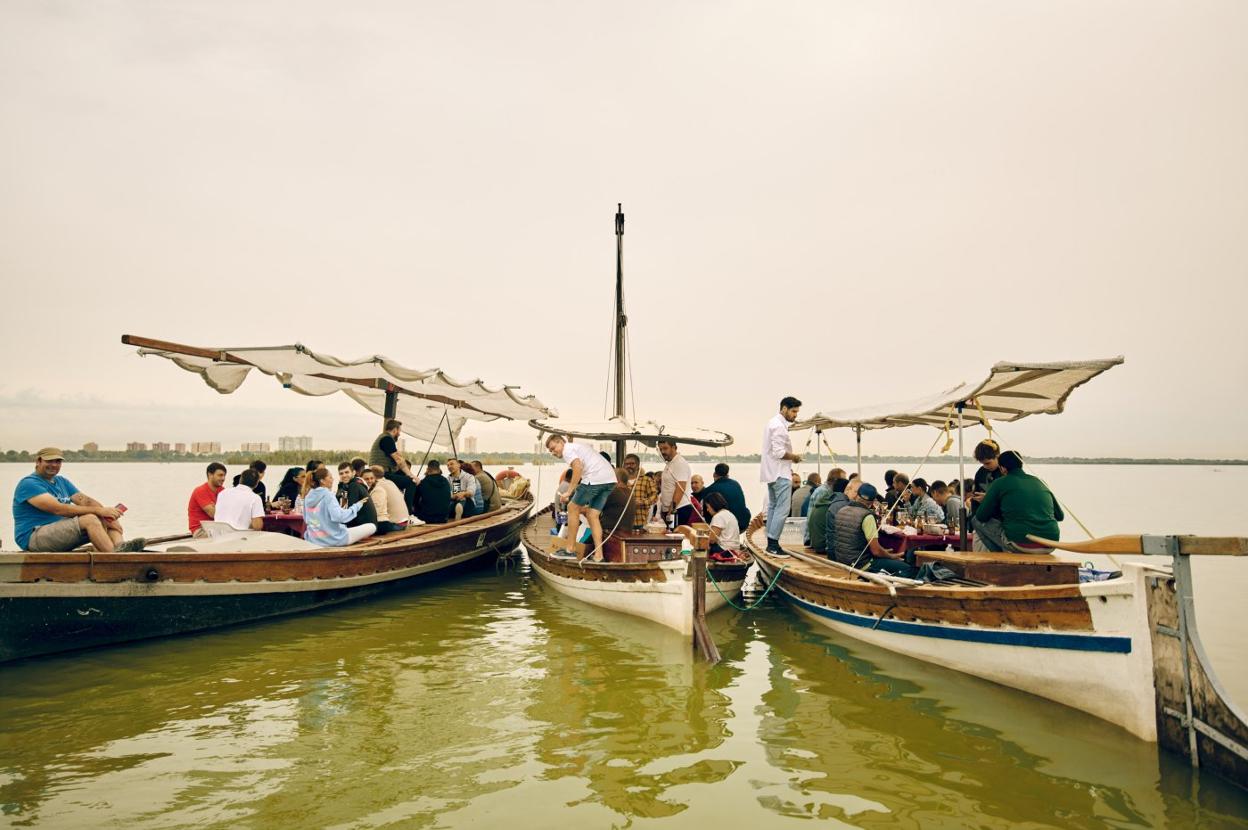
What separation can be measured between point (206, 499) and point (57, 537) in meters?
3.23

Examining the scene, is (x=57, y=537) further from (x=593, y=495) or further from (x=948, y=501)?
(x=948, y=501)

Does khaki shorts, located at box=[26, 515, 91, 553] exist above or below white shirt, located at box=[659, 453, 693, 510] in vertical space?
below

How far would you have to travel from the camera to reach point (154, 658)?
7.27m

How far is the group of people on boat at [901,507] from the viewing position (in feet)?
23.1

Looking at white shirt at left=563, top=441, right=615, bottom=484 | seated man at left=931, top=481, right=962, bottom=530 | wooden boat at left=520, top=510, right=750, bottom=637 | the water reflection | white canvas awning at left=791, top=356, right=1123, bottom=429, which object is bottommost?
the water reflection

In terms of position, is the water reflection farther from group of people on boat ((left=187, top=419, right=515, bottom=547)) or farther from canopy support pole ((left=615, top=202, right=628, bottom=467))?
canopy support pole ((left=615, top=202, right=628, bottom=467))

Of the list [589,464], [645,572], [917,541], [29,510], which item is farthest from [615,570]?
[29,510]

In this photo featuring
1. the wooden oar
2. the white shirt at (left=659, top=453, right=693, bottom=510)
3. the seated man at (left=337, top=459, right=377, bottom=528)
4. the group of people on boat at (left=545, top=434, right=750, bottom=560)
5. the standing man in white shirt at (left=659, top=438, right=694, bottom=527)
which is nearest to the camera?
the wooden oar

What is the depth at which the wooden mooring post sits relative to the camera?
7668mm

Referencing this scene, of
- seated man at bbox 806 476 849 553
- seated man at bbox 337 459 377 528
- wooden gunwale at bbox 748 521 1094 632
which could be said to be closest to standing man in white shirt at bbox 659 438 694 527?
seated man at bbox 806 476 849 553

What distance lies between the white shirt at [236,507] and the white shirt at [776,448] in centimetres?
767

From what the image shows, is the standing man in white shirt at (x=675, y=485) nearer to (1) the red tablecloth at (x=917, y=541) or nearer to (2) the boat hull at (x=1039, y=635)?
(1) the red tablecloth at (x=917, y=541)

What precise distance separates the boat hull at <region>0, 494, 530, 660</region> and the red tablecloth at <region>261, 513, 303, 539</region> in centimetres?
148

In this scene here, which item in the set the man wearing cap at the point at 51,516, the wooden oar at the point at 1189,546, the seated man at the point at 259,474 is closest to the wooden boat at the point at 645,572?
the wooden oar at the point at 1189,546
